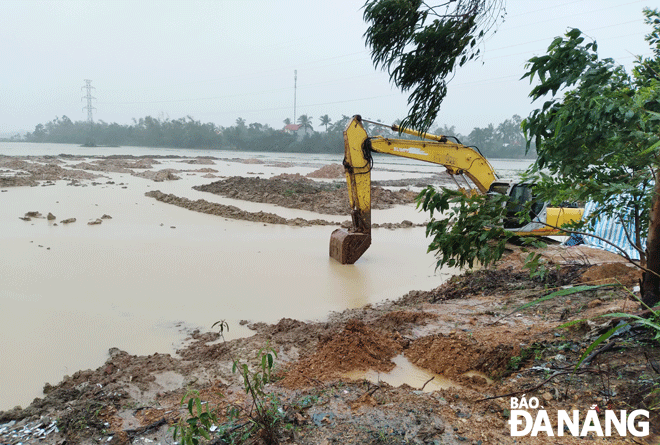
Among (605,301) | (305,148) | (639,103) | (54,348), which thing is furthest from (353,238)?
(305,148)

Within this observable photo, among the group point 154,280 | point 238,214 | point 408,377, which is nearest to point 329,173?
point 238,214

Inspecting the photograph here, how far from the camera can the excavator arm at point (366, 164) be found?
832 centimetres

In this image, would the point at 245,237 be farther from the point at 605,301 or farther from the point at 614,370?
the point at 614,370

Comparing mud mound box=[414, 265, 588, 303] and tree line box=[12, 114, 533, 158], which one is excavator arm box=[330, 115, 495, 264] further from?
tree line box=[12, 114, 533, 158]

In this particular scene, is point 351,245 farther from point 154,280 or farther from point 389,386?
point 389,386

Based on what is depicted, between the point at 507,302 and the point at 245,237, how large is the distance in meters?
7.06

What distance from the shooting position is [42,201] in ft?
52.2

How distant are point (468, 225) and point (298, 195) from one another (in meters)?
14.6

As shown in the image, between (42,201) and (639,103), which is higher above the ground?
(639,103)

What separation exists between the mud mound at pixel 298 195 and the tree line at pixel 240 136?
38.3m

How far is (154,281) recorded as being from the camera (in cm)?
756

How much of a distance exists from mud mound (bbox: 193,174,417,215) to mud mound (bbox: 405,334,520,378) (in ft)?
35.4

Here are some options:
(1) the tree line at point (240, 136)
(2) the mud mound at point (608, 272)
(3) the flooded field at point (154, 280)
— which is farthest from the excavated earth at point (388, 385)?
(1) the tree line at point (240, 136)

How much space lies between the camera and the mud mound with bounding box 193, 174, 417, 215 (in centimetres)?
1627
